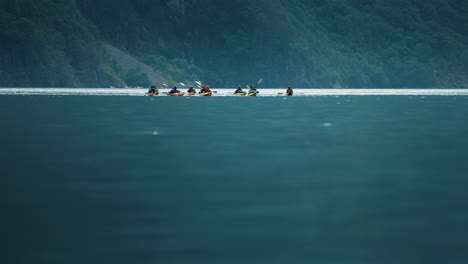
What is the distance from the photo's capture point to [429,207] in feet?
66.5

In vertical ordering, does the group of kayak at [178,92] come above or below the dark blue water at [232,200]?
below

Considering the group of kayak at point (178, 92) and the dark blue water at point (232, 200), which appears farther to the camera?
the group of kayak at point (178, 92)

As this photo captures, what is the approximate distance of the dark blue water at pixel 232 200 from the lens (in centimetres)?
1577

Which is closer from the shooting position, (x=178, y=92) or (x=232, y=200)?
(x=232, y=200)

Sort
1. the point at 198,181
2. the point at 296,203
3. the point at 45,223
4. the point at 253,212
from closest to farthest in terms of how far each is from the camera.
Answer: the point at 45,223 < the point at 253,212 < the point at 296,203 < the point at 198,181

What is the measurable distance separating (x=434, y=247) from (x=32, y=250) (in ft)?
23.7

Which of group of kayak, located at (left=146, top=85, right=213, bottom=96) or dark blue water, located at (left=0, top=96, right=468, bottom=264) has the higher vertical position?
dark blue water, located at (left=0, top=96, right=468, bottom=264)

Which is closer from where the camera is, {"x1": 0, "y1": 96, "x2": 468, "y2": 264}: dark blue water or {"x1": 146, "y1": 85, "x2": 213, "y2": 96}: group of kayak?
{"x1": 0, "y1": 96, "x2": 468, "y2": 264}: dark blue water

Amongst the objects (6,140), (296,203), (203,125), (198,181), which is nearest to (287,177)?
(198,181)

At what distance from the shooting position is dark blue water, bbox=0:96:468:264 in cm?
1577

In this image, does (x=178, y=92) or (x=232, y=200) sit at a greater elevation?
(x=232, y=200)

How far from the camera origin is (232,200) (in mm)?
21047

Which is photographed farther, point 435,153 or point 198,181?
point 435,153

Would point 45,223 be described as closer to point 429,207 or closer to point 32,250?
point 32,250
